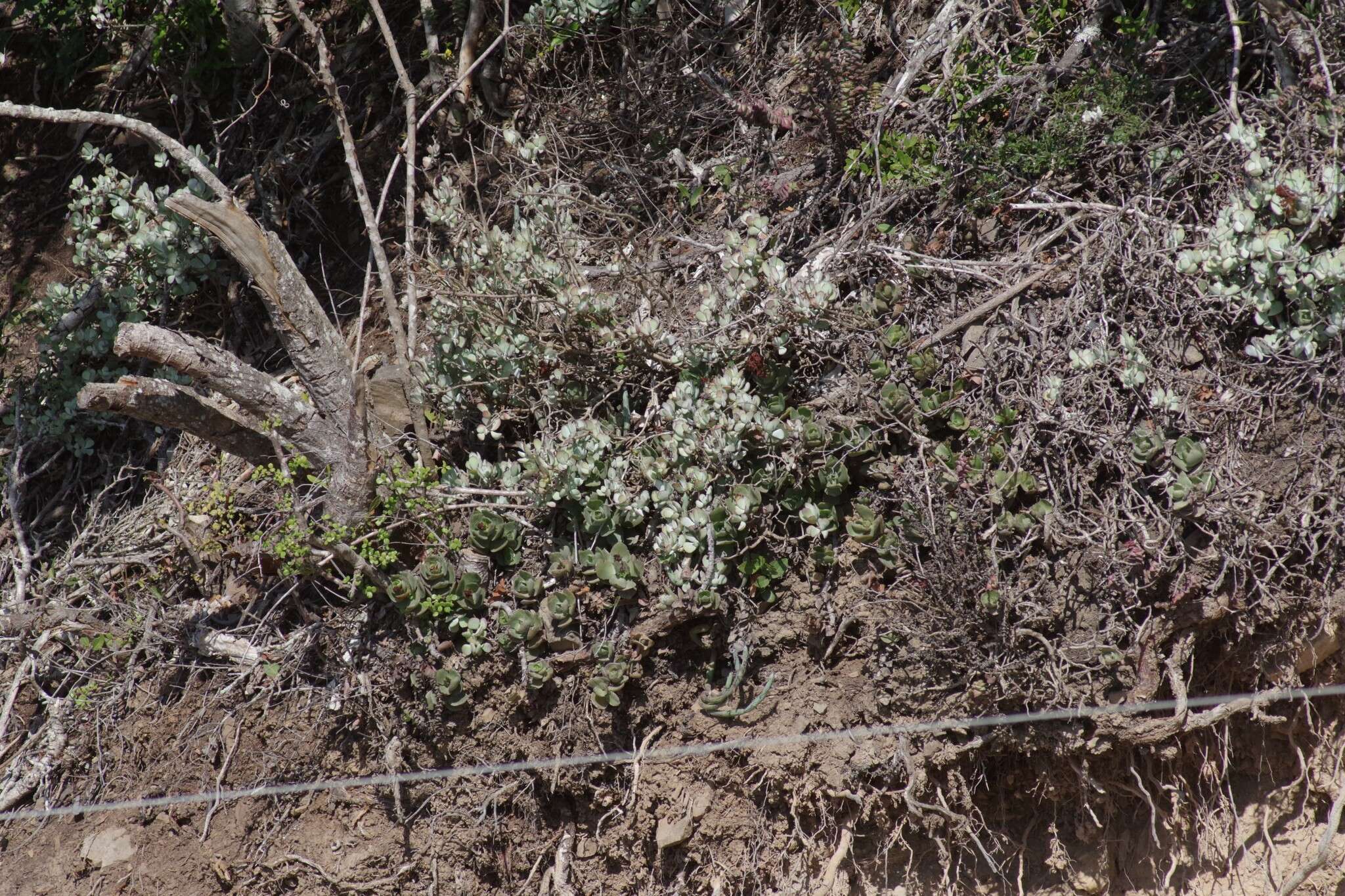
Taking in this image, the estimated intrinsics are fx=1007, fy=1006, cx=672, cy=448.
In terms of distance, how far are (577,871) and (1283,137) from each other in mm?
2955

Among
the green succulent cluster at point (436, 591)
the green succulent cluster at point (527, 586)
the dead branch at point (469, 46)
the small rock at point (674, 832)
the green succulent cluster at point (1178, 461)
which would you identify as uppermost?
the dead branch at point (469, 46)

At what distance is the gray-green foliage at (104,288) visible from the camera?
3.99 meters

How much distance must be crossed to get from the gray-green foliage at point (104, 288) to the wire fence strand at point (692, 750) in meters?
1.53

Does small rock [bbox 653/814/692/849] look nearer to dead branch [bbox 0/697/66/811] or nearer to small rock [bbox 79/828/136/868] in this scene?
small rock [bbox 79/828/136/868]

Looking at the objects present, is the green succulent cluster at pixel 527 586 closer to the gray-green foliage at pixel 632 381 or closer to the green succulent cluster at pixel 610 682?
the gray-green foliage at pixel 632 381

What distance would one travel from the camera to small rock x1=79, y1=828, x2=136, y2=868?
139 inches

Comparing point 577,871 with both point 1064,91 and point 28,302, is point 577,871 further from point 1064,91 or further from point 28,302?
point 28,302

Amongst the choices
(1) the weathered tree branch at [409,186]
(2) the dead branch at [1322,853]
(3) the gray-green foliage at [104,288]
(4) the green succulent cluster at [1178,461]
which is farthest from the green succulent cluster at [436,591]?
(2) the dead branch at [1322,853]

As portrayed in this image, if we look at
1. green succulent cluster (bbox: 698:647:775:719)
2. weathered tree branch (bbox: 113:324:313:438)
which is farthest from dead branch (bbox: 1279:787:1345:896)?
weathered tree branch (bbox: 113:324:313:438)

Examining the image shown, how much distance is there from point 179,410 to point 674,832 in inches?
77.7

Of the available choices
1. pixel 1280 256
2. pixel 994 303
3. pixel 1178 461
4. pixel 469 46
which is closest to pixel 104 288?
pixel 469 46

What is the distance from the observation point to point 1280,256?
2.59 m

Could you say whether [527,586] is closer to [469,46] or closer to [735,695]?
[735,695]

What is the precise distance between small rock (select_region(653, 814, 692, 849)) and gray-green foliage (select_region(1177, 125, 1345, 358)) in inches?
81.6
